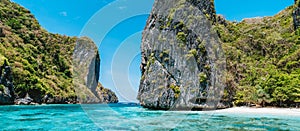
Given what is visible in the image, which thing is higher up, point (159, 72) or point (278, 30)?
point (278, 30)

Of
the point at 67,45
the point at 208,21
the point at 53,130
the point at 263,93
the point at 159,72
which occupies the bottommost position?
the point at 53,130

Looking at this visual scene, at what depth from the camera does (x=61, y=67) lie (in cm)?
10112

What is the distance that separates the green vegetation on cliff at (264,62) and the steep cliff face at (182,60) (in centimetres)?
363

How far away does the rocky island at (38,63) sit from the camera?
2309 inches

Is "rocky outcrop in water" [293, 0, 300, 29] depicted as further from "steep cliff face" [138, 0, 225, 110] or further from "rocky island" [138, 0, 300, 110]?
"steep cliff face" [138, 0, 225, 110]

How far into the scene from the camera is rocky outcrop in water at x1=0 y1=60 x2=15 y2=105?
4803 cm

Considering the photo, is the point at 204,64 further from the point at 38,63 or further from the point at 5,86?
the point at 38,63

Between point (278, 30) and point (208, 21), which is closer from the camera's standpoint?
point (208, 21)

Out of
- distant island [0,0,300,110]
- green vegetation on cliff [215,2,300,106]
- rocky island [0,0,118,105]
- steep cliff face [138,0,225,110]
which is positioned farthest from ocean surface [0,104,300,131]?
rocky island [0,0,118,105]

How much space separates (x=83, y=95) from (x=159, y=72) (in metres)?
63.8

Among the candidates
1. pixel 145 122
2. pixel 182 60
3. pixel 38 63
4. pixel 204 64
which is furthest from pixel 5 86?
pixel 145 122

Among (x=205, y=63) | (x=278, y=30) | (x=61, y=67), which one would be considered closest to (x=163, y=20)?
(x=205, y=63)

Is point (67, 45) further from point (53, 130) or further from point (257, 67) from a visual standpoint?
point (53, 130)

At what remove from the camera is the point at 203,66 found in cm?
3906
